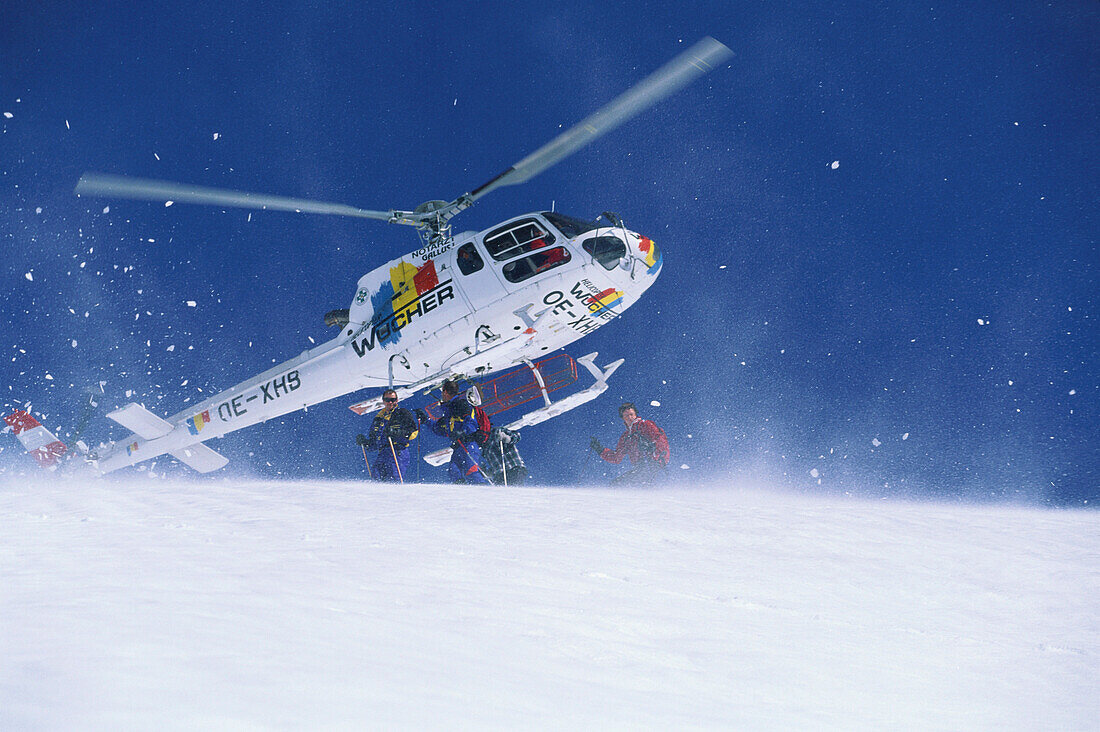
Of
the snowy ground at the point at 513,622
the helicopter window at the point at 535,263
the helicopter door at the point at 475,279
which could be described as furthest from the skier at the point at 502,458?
the snowy ground at the point at 513,622

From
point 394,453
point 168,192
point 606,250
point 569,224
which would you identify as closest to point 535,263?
point 569,224

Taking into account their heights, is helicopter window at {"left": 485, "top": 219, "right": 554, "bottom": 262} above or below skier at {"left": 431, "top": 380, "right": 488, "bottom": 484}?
above

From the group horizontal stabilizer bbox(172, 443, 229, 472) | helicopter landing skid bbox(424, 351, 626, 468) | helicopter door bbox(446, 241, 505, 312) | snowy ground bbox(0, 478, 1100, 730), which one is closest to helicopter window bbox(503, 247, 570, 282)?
helicopter door bbox(446, 241, 505, 312)

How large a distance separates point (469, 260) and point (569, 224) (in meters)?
1.02

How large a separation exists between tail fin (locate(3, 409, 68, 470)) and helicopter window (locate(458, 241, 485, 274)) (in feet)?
19.1

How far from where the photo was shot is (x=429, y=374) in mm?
7305

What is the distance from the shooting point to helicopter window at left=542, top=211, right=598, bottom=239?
670 centimetres

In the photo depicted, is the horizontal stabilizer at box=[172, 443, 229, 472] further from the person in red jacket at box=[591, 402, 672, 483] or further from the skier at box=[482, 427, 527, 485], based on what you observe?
the person in red jacket at box=[591, 402, 672, 483]

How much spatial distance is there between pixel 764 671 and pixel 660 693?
0.38m

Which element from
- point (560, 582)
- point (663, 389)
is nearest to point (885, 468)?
point (663, 389)

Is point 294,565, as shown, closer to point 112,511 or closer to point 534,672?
point 534,672

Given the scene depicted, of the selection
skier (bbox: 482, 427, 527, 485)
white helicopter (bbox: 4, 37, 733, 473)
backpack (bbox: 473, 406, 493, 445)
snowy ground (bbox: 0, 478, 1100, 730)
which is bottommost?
snowy ground (bbox: 0, 478, 1100, 730)

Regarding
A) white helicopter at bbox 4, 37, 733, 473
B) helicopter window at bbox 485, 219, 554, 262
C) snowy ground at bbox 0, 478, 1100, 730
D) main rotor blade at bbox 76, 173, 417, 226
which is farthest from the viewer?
helicopter window at bbox 485, 219, 554, 262

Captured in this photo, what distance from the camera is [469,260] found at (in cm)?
687
